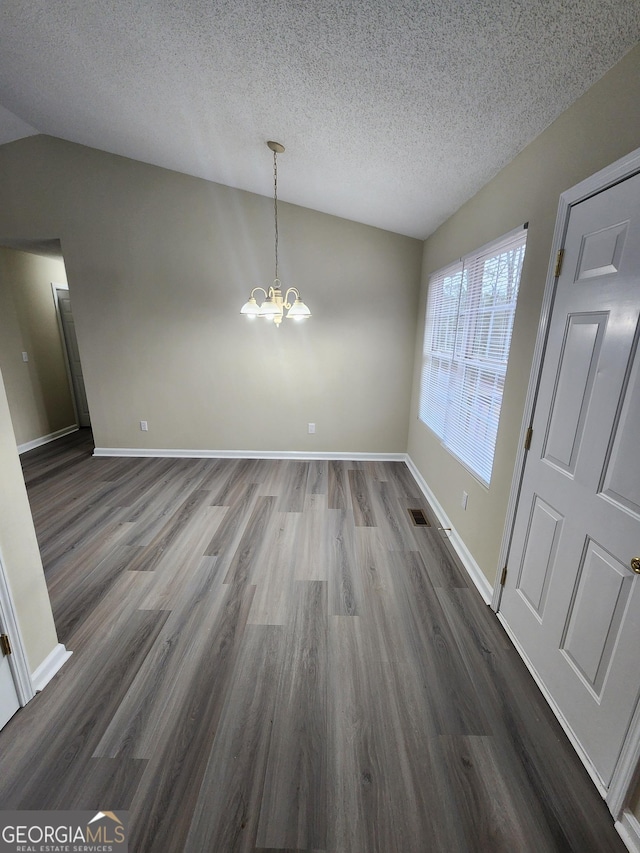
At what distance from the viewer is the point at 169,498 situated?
3.21m

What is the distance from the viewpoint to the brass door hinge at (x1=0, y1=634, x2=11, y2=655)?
50.6 inches

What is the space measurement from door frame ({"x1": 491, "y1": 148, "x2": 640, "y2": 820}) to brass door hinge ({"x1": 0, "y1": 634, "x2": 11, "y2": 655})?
7.36ft

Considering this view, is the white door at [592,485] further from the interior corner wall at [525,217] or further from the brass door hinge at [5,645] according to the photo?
the brass door hinge at [5,645]

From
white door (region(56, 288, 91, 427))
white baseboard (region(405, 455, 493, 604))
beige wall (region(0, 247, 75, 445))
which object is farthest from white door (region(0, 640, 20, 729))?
white door (region(56, 288, 91, 427))

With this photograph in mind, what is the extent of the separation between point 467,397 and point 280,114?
220 cm

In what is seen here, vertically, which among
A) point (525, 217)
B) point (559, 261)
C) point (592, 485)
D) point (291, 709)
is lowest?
point (291, 709)

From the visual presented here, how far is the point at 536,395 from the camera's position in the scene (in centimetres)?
156

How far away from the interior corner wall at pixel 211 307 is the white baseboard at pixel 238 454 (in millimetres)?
63

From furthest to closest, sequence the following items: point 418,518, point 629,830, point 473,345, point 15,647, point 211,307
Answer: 1. point 211,307
2. point 418,518
3. point 473,345
4. point 15,647
5. point 629,830

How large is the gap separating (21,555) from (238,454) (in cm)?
292

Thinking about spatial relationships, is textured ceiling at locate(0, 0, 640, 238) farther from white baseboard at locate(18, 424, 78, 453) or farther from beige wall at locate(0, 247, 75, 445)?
white baseboard at locate(18, 424, 78, 453)

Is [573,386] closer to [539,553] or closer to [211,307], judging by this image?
[539,553]

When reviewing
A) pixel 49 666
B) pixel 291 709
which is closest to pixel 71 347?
pixel 49 666

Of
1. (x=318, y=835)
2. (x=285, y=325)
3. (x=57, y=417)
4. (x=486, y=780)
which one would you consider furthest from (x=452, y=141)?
(x=57, y=417)
